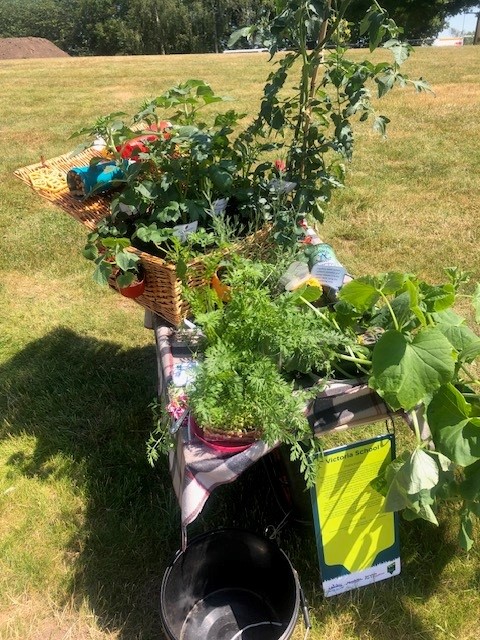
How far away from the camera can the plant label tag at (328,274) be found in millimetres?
1590

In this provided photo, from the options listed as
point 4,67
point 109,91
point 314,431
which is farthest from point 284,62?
point 4,67

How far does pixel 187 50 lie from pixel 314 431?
37866 mm

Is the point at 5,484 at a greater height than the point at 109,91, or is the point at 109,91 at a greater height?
the point at 109,91

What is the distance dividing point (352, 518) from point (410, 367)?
1.79 feet

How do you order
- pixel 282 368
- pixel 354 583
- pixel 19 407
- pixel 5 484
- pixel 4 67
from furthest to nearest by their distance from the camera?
pixel 4 67 → pixel 19 407 → pixel 5 484 → pixel 354 583 → pixel 282 368

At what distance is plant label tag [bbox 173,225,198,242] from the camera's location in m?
1.52

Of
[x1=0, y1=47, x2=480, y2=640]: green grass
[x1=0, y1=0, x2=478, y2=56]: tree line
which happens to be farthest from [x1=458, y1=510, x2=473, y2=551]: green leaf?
[x1=0, y1=0, x2=478, y2=56]: tree line

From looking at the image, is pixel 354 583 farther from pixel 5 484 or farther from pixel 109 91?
pixel 109 91

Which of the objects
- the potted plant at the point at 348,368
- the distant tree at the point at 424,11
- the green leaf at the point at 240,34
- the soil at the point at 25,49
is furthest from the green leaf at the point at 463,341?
the distant tree at the point at 424,11

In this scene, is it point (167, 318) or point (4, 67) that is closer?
point (167, 318)

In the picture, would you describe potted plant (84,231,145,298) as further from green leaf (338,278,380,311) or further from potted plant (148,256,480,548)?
green leaf (338,278,380,311)

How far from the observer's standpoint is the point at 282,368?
1284 millimetres

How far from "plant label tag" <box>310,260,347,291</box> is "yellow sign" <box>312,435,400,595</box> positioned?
438 millimetres

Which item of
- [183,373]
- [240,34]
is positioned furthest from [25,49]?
[183,373]
